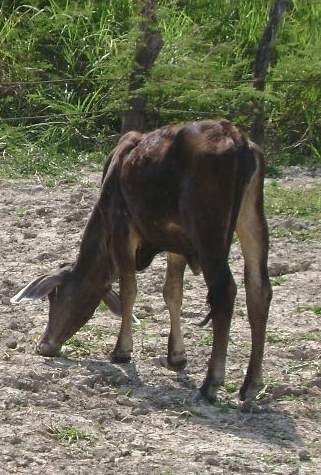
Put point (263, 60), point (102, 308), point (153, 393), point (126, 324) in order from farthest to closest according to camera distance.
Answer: point (263, 60), point (102, 308), point (126, 324), point (153, 393)

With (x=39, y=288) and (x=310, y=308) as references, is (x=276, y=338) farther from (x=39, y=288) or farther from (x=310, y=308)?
(x=39, y=288)

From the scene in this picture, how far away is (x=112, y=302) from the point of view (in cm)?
824

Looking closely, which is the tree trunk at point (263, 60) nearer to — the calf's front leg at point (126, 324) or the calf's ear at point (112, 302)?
the calf's ear at point (112, 302)

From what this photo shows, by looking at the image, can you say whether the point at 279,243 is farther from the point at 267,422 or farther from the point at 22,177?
the point at 267,422

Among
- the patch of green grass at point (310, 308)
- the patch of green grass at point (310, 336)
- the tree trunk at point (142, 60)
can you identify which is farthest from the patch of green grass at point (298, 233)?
the tree trunk at point (142, 60)

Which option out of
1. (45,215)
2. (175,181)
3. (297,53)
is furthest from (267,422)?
(297,53)

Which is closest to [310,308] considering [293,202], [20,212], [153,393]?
[153,393]

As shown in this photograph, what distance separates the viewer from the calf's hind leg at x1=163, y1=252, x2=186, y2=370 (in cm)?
764

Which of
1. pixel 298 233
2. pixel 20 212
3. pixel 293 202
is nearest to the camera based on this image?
pixel 298 233

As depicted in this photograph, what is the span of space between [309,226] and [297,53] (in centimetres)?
382

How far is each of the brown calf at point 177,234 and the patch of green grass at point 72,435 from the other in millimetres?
989

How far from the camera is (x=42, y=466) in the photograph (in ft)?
19.0

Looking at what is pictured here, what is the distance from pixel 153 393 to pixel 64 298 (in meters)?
1.17

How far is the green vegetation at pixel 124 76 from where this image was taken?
42.9 feet
